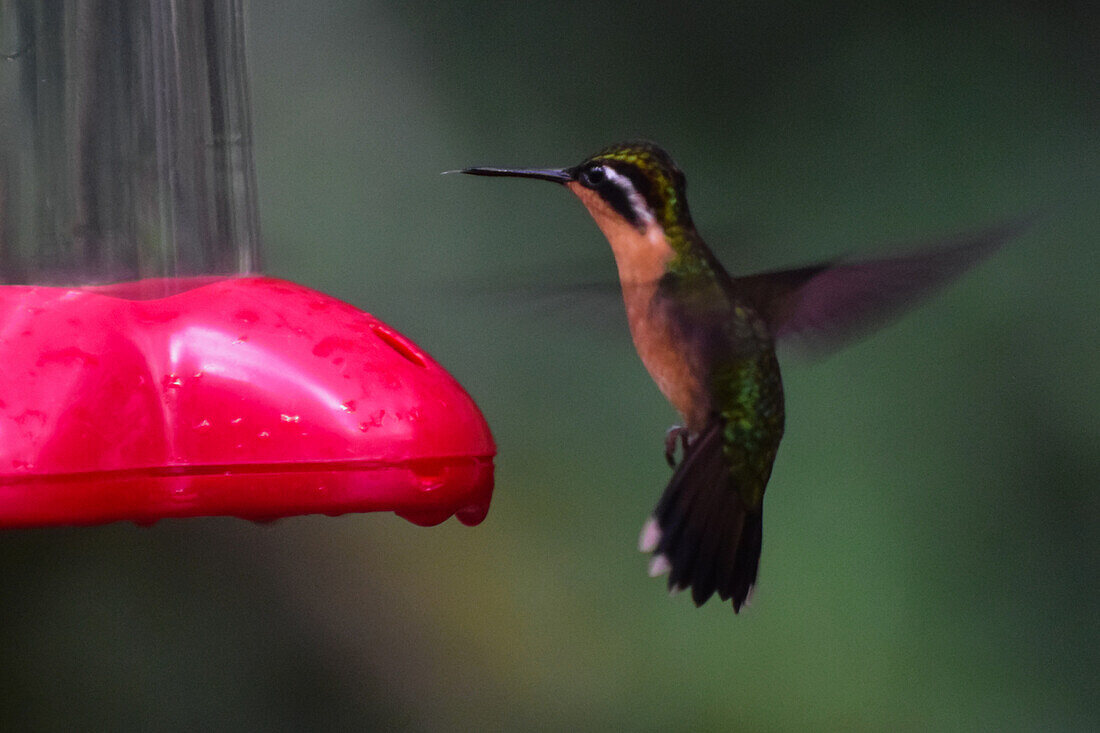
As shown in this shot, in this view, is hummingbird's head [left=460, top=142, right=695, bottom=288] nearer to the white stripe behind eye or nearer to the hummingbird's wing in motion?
the white stripe behind eye

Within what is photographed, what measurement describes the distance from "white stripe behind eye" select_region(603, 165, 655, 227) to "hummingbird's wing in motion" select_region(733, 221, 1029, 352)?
0.28 metres

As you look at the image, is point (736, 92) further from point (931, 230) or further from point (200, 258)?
point (200, 258)

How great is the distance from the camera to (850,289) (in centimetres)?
247

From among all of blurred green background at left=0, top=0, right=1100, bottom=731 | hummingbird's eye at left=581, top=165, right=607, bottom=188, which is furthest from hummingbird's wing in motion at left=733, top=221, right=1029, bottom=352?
blurred green background at left=0, top=0, right=1100, bottom=731

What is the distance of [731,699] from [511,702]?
0.74m

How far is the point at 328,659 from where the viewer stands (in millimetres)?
4473

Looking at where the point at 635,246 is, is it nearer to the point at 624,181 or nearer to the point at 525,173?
the point at 624,181

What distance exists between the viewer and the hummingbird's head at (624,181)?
2.30 meters

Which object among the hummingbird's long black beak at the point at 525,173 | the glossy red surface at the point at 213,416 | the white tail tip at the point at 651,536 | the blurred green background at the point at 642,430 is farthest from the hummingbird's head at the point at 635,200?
the blurred green background at the point at 642,430

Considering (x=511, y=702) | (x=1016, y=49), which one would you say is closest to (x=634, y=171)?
(x=511, y=702)

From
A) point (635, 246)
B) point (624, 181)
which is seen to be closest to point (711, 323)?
point (635, 246)

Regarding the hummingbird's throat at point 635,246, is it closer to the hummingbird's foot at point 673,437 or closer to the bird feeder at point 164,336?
the hummingbird's foot at point 673,437

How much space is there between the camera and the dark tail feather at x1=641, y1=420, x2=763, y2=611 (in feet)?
7.59

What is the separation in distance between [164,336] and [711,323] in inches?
46.9
